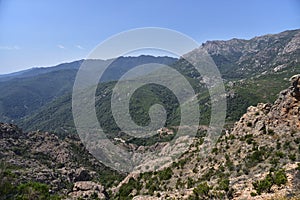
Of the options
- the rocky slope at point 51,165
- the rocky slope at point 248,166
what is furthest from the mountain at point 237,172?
the rocky slope at point 51,165

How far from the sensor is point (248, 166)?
2936 cm

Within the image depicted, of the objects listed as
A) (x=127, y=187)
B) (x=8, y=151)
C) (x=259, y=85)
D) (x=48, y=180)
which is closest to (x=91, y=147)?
(x=8, y=151)

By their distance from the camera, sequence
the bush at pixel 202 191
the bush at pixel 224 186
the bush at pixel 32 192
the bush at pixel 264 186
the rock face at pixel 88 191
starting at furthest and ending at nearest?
the rock face at pixel 88 191, the bush at pixel 32 192, the bush at pixel 202 191, the bush at pixel 224 186, the bush at pixel 264 186

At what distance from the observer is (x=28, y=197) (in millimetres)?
31938

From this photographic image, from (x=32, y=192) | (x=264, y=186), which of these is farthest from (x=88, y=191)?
(x=264, y=186)

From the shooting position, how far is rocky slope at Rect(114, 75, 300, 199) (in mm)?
22719

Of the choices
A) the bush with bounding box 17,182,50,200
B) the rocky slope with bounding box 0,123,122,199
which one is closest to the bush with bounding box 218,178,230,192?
the bush with bounding box 17,182,50,200

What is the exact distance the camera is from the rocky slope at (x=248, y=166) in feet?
74.5

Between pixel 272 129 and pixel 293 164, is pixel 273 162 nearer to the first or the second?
pixel 293 164

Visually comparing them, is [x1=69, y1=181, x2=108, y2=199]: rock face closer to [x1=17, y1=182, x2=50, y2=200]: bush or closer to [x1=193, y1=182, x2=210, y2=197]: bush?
[x1=17, y1=182, x2=50, y2=200]: bush

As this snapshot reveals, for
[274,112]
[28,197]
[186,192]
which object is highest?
[274,112]

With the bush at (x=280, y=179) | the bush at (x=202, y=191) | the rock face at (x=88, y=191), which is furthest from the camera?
the rock face at (x=88, y=191)

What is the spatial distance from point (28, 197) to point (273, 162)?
25.3 meters

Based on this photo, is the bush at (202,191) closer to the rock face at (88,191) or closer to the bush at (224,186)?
the bush at (224,186)
